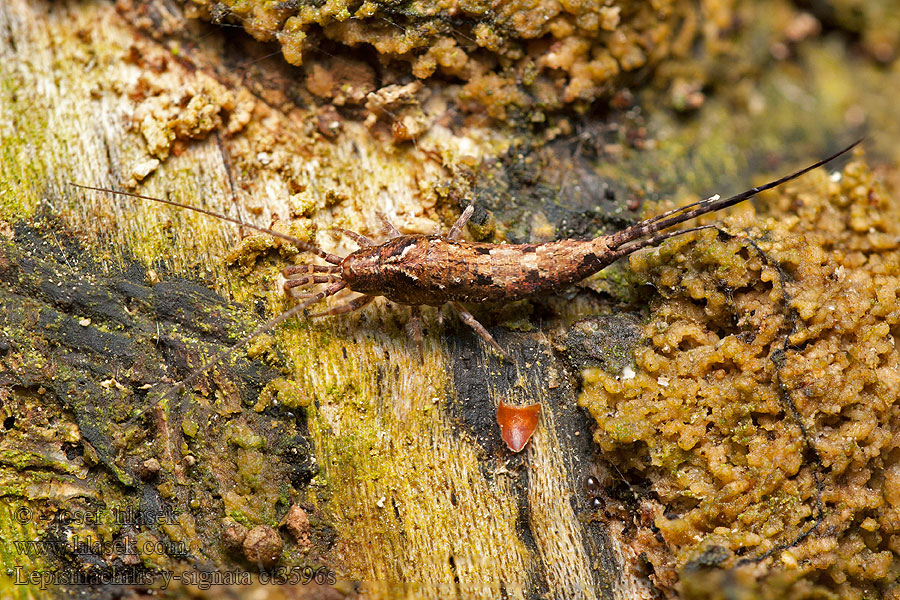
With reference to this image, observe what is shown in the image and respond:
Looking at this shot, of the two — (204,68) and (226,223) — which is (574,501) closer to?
(226,223)

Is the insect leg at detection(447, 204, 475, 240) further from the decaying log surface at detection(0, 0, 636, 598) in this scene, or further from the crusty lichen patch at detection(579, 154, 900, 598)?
the crusty lichen patch at detection(579, 154, 900, 598)

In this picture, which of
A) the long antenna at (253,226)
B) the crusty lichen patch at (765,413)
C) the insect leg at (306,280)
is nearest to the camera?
the crusty lichen patch at (765,413)

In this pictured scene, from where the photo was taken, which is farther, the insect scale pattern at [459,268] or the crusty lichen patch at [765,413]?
the insect scale pattern at [459,268]

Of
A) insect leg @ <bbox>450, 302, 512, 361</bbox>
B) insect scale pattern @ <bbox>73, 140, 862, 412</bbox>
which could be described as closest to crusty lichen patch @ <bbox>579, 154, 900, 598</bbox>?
insect scale pattern @ <bbox>73, 140, 862, 412</bbox>

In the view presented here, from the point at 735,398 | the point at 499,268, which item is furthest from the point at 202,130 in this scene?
the point at 735,398

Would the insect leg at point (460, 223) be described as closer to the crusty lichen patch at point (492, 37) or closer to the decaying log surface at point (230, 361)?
the decaying log surface at point (230, 361)

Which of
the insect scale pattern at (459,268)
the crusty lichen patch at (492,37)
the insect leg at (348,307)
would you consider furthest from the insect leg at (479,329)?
the crusty lichen patch at (492,37)
